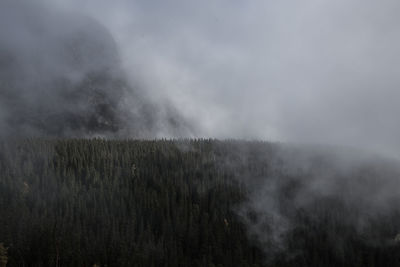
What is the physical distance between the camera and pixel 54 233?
10719 cm

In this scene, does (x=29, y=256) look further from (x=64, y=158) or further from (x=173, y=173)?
(x=173, y=173)

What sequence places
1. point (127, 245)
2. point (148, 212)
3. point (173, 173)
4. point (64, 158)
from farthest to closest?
1. point (173, 173)
2. point (64, 158)
3. point (148, 212)
4. point (127, 245)

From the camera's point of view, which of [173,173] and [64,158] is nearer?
[64,158]

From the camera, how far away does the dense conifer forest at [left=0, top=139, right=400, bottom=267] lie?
106750 mm

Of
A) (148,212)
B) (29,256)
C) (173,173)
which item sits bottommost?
(29,256)

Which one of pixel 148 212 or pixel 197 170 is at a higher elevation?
pixel 197 170

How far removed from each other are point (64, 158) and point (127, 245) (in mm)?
58014

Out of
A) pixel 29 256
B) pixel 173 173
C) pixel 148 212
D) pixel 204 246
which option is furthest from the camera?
pixel 173 173

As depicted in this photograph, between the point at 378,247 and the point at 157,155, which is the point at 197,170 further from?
the point at 378,247

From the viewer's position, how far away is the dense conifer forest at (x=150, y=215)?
106750 millimetres

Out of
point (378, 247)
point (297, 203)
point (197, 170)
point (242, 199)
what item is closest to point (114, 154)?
point (197, 170)

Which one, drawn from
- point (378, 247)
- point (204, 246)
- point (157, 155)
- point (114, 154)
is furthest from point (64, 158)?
point (378, 247)

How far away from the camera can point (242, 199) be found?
168m

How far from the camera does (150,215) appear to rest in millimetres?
135375
